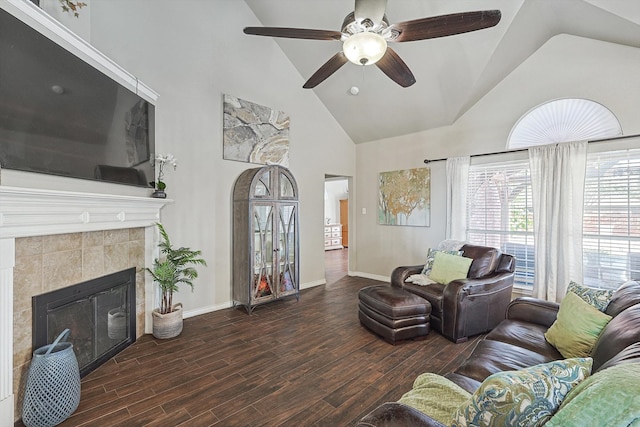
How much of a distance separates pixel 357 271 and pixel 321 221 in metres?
1.49

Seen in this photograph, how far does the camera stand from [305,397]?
205 centimetres

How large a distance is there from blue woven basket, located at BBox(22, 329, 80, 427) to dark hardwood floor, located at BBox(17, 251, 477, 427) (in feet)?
0.33

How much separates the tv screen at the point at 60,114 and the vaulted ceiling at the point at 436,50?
254cm

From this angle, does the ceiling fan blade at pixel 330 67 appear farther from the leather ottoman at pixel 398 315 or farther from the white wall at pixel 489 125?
the white wall at pixel 489 125

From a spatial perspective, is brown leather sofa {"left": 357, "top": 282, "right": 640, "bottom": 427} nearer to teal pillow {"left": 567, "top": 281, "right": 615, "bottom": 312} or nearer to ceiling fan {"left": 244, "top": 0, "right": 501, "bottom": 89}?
teal pillow {"left": 567, "top": 281, "right": 615, "bottom": 312}

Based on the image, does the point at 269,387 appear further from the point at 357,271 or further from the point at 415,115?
the point at 415,115

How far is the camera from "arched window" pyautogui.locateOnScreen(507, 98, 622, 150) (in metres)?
3.29

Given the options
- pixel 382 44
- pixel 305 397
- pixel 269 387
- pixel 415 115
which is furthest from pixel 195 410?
pixel 415 115

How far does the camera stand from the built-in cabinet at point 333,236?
387 inches

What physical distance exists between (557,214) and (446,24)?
2.91 m

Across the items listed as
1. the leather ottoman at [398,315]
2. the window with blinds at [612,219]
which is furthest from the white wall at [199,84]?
→ the window with blinds at [612,219]

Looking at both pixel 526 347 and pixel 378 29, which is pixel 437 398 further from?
pixel 378 29

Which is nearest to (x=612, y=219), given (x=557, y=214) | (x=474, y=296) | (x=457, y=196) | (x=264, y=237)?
(x=557, y=214)

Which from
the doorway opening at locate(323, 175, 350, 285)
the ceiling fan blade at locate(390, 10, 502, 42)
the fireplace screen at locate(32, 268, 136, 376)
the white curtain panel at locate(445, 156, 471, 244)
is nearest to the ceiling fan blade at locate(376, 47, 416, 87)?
the ceiling fan blade at locate(390, 10, 502, 42)
